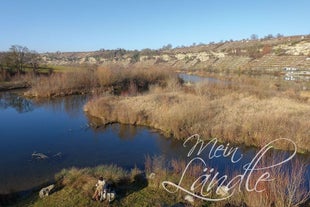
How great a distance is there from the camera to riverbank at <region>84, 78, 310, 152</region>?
16359 mm

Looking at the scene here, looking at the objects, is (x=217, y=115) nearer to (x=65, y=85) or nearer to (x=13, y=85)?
(x=65, y=85)

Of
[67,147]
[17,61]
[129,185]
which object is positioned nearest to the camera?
[129,185]

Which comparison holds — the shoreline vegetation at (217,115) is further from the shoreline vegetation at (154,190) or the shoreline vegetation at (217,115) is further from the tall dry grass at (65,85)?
the tall dry grass at (65,85)

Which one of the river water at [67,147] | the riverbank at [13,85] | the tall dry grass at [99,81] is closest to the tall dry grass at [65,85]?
the tall dry grass at [99,81]

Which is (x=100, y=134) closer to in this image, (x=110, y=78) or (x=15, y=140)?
(x=15, y=140)

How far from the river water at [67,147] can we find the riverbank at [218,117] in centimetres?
100

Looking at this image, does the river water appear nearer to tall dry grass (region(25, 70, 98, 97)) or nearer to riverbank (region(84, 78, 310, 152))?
riverbank (region(84, 78, 310, 152))

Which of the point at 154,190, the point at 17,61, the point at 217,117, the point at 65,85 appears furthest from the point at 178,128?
the point at 17,61

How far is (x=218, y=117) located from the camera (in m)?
19.4

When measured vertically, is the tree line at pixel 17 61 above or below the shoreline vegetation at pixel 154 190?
Result: above

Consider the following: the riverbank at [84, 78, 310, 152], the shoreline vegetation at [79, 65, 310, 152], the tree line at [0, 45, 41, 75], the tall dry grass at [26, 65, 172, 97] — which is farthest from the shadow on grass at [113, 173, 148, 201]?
the tree line at [0, 45, 41, 75]

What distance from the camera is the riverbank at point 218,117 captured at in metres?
16.4

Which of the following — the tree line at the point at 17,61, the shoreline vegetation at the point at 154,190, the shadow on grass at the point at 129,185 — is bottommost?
the shadow on grass at the point at 129,185

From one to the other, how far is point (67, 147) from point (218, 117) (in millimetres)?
9647
